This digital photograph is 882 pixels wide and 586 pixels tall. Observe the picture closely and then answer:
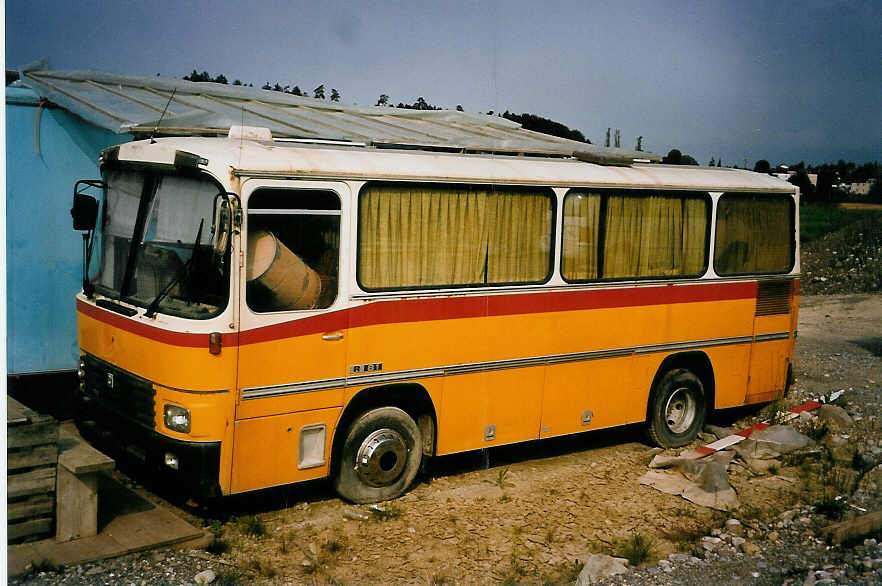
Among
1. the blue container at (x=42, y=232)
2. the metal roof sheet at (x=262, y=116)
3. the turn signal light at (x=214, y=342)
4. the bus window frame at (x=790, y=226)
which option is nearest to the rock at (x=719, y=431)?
the bus window frame at (x=790, y=226)

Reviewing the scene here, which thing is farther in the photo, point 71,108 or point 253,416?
point 71,108

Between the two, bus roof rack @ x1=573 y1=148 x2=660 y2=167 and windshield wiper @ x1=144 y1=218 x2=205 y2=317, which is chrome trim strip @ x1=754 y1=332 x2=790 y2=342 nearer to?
bus roof rack @ x1=573 y1=148 x2=660 y2=167

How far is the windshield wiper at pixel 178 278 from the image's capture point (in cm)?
650

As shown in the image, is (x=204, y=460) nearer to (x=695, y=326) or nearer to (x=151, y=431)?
(x=151, y=431)

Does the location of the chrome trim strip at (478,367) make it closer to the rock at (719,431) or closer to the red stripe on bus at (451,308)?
the red stripe on bus at (451,308)

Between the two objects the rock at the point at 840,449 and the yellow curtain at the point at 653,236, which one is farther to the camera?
the rock at the point at 840,449

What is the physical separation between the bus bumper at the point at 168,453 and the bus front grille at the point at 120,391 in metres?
0.06

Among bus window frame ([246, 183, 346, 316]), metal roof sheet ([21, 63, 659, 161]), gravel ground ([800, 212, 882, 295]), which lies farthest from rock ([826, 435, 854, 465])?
gravel ground ([800, 212, 882, 295])

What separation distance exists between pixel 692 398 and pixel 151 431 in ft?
19.6

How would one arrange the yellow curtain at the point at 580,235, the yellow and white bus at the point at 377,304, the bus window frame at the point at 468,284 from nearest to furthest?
the yellow and white bus at the point at 377,304
the bus window frame at the point at 468,284
the yellow curtain at the point at 580,235

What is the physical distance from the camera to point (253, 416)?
6.61 metres

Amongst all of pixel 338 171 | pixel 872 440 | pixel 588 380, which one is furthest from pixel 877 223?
pixel 338 171

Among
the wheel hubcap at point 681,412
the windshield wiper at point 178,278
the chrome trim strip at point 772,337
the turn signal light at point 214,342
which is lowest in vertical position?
the wheel hubcap at point 681,412

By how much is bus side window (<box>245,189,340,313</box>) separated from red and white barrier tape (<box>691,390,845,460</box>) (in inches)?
183
